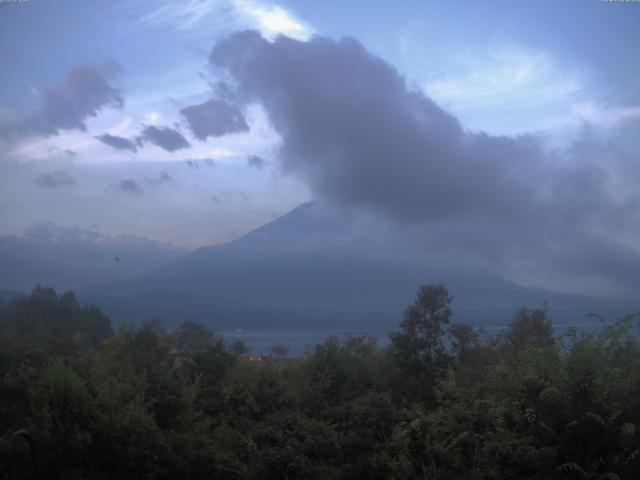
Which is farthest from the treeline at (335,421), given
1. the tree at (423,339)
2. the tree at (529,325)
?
the tree at (529,325)

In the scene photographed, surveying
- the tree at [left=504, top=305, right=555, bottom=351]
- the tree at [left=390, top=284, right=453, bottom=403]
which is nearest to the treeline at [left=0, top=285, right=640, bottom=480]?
the tree at [left=390, top=284, right=453, bottom=403]

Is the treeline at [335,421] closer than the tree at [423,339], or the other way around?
the treeline at [335,421]

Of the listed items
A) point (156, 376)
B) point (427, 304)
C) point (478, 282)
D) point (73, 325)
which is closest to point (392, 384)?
point (427, 304)

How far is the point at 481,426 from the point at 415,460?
1021 millimetres

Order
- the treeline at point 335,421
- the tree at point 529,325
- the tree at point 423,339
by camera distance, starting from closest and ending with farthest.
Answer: the treeline at point 335,421 → the tree at point 423,339 → the tree at point 529,325

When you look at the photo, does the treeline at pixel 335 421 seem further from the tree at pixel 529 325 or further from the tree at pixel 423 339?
the tree at pixel 529 325

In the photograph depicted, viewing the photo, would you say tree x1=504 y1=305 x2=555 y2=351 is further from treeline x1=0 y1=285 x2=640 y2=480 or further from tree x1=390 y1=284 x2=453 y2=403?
treeline x1=0 y1=285 x2=640 y2=480

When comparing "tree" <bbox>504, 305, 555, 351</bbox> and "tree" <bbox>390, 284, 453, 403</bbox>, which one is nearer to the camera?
"tree" <bbox>390, 284, 453, 403</bbox>

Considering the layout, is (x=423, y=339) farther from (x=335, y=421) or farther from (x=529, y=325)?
(x=335, y=421)

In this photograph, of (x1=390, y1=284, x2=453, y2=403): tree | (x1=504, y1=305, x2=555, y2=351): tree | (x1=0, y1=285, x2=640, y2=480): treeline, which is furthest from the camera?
(x1=504, y1=305, x2=555, y2=351): tree

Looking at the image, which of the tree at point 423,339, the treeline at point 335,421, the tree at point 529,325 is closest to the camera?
the treeline at point 335,421

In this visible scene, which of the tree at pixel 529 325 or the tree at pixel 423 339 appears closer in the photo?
→ the tree at pixel 423 339

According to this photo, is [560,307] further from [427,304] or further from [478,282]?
[427,304]

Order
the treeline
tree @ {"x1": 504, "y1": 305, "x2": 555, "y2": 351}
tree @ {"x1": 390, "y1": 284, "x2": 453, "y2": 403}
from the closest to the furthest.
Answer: the treeline, tree @ {"x1": 390, "y1": 284, "x2": 453, "y2": 403}, tree @ {"x1": 504, "y1": 305, "x2": 555, "y2": 351}
